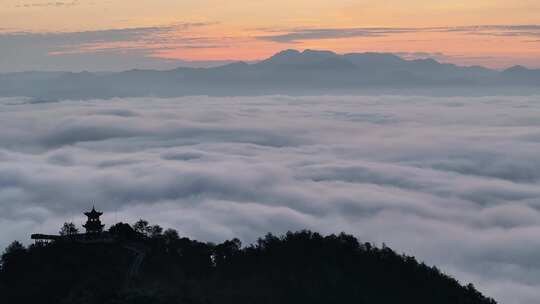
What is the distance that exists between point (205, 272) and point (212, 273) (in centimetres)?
87

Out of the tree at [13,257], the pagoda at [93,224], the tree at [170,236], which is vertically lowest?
the tree at [13,257]

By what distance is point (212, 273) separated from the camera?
226 feet

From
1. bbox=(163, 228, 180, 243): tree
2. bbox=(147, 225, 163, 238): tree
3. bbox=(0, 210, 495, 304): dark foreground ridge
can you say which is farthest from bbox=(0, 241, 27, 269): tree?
bbox=(163, 228, 180, 243): tree

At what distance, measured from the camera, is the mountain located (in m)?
58.0

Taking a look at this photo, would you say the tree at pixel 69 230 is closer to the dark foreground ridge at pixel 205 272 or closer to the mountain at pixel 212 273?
the dark foreground ridge at pixel 205 272

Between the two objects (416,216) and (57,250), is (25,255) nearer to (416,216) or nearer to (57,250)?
(57,250)

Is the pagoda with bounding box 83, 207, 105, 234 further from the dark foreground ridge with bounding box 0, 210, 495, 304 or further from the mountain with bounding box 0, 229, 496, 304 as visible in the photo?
the mountain with bounding box 0, 229, 496, 304

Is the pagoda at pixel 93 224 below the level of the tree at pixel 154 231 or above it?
below

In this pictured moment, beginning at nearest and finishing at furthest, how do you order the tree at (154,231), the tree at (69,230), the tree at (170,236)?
the tree at (69,230)
the tree at (170,236)
the tree at (154,231)

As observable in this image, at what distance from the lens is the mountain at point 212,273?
5800cm

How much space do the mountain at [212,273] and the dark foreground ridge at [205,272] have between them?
0.11m

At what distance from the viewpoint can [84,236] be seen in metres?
67.1

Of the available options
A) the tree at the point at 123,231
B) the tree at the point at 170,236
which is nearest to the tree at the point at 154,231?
the tree at the point at 170,236

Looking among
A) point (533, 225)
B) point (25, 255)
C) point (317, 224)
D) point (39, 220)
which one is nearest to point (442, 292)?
point (25, 255)
